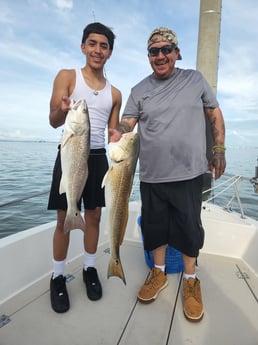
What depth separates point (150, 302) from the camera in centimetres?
269

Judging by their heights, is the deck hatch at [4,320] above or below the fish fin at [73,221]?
below

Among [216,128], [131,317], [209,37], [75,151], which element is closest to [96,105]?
[75,151]

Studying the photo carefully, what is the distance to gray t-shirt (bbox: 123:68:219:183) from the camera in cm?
253

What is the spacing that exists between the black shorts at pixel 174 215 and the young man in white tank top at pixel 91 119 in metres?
0.52

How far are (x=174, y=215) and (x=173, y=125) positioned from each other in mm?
920

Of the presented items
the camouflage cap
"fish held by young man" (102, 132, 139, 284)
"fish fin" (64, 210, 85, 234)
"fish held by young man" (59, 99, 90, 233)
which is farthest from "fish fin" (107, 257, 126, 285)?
the camouflage cap

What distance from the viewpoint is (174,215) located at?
2.78 meters

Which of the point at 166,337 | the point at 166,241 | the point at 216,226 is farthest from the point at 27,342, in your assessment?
the point at 216,226

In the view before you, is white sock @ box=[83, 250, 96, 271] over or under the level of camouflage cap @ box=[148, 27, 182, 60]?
under

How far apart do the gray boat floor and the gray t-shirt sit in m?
1.26

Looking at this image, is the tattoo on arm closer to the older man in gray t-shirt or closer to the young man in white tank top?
the older man in gray t-shirt

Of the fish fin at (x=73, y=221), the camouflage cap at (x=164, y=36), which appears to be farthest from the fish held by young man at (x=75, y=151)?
the camouflage cap at (x=164, y=36)

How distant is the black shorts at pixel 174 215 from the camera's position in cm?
264

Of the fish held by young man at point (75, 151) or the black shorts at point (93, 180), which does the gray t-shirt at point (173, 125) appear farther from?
the fish held by young man at point (75, 151)
